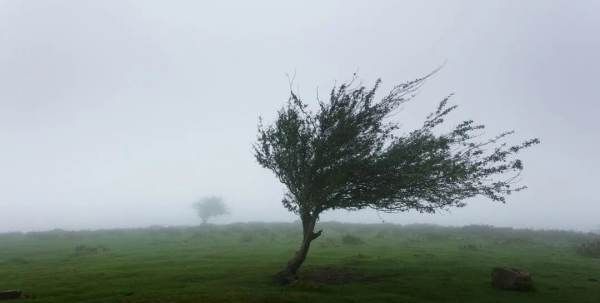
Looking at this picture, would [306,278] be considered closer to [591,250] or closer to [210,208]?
[591,250]

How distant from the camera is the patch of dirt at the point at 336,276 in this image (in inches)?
1113

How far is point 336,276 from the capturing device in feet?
97.1

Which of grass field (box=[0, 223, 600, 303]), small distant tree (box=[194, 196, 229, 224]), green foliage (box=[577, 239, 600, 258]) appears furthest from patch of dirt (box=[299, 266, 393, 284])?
small distant tree (box=[194, 196, 229, 224])

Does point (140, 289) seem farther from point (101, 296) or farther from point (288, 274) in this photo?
point (288, 274)

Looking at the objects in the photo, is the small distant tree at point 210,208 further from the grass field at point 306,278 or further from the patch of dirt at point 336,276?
the patch of dirt at point 336,276

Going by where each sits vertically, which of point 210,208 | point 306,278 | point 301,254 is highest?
point 210,208

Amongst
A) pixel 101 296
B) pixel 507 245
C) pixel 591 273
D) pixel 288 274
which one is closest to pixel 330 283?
pixel 288 274

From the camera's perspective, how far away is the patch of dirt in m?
28.3

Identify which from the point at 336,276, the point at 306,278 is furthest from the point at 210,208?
the point at 306,278

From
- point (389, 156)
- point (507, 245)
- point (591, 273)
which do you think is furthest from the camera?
point (507, 245)

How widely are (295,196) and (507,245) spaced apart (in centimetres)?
4109

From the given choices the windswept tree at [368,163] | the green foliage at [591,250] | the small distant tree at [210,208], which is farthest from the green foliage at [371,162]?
the small distant tree at [210,208]

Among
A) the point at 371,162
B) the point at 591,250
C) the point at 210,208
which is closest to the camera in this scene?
the point at 371,162

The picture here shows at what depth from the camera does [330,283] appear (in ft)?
89.6
